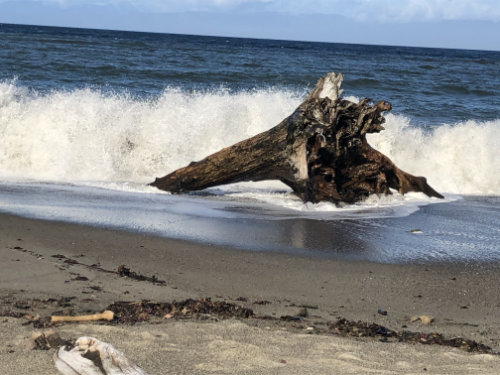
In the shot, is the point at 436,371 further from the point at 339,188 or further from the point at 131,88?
the point at 131,88

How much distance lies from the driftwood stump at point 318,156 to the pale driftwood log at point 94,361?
5.03m

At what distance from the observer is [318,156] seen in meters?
7.75

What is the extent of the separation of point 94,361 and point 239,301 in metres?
1.88

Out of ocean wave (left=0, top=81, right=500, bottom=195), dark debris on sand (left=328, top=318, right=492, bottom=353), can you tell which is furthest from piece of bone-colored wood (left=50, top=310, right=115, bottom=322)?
ocean wave (left=0, top=81, right=500, bottom=195)

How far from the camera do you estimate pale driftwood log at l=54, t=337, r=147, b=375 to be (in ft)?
8.96

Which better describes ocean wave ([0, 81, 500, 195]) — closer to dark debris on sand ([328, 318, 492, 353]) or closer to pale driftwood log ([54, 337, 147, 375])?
dark debris on sand ([328, 318, 492, 353])

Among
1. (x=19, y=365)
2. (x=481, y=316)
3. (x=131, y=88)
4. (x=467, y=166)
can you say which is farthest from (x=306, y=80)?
(x=19, y=365)

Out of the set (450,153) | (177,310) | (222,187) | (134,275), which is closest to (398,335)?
(177,310)

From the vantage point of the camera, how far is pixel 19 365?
10.0 feet

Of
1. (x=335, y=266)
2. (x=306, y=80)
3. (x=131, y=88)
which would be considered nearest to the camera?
(x=335, y=266)

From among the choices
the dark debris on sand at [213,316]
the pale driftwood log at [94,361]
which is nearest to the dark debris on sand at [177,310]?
the dark debris on sand at [213,316]

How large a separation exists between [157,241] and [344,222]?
6.80 feet

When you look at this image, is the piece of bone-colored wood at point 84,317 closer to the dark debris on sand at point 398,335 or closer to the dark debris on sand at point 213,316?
the dark debris on sand at point 213,316

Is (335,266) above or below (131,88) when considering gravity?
below
